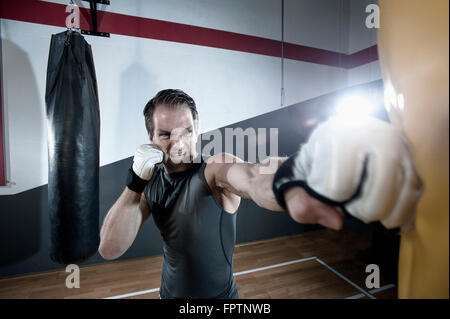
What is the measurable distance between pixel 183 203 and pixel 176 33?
79.1 inches

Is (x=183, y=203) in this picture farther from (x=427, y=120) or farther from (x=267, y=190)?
(x=427, y=120)

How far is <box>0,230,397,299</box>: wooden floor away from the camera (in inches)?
62.7

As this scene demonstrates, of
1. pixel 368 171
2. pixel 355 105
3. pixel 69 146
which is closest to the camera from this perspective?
pixel 368 171

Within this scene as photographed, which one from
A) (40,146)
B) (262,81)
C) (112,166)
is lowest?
(112,166)

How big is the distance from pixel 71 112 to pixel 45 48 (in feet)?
3.48

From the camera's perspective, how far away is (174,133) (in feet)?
Answer: 3.38

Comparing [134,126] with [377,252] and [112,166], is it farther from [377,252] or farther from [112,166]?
[377,252]

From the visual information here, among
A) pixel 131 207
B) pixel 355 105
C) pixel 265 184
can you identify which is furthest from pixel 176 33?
pixel 355 105

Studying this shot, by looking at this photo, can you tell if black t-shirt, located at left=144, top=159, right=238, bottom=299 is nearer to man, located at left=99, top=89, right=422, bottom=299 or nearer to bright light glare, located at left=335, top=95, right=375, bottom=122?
man, located at left=99, top=89, right=422, bottom=299

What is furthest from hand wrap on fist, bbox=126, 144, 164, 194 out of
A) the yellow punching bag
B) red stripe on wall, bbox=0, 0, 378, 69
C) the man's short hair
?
red stripe on wall, bbox=0, 0, 378, 69

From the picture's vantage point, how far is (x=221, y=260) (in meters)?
0.92

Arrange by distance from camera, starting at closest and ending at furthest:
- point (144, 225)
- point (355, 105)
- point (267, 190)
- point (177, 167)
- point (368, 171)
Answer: point (368, 171) < point (267, 190) < point (177, 167) < point (144, 225) < point (355, 105)

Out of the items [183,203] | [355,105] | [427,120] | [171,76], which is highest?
[171,76]

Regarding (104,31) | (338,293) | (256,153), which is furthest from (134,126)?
(338,293)
